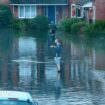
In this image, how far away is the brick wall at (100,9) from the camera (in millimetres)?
61763

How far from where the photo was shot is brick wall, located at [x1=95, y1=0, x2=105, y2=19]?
61763 millimetres

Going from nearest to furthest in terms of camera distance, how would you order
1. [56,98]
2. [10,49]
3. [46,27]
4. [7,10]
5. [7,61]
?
[56,98], [7,61], [10,49], [46,27], [7,10]

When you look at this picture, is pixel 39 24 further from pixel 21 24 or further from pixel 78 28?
pixel 78 28

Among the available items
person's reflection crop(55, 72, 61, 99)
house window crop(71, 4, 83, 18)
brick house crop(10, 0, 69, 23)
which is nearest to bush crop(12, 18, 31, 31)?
brick house crop(10, 0, 69, 23)

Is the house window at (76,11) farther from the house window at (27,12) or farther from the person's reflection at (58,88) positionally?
the person's reflection at (58,88)

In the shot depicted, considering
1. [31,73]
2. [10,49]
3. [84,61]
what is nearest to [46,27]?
[10,49]

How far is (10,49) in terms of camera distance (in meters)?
42.2

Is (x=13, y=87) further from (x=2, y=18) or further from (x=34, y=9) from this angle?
(x=34, y=9)

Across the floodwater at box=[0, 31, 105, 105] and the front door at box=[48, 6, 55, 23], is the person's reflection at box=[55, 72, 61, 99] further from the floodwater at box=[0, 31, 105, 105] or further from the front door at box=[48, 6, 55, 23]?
the front door at box=[48, 6, 55, 23]

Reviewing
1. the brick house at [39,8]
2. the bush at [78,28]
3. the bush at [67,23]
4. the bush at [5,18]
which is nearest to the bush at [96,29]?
the bush at [78,28]

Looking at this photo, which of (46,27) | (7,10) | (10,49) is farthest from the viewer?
(7,10)

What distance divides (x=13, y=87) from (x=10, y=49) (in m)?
16.6

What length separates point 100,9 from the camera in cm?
6228

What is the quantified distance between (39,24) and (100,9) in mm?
5646
